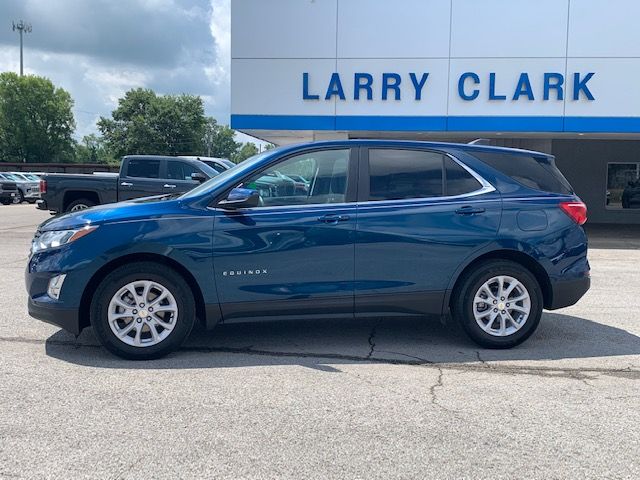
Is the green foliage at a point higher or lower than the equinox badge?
higher

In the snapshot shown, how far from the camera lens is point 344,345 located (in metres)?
5.43

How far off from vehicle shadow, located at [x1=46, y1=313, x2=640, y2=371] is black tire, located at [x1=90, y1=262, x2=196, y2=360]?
11 centimetres

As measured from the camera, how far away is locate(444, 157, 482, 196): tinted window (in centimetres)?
533

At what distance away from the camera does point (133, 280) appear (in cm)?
481

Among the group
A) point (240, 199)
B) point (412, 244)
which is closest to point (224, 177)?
point (240, 199)

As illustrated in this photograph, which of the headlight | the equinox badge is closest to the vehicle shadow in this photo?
the equinox badge

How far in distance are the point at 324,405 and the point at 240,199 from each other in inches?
70.1

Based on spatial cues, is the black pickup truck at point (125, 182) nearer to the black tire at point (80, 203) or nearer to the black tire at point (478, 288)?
the black tire at point (80, 203)

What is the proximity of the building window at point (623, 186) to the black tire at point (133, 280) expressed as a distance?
20.6m

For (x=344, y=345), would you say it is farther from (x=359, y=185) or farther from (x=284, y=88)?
(x=284, y=88)

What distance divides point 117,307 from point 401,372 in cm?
235

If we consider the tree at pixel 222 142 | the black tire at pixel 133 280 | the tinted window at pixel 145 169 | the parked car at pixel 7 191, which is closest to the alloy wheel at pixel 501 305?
the black tire at pixel 133 280

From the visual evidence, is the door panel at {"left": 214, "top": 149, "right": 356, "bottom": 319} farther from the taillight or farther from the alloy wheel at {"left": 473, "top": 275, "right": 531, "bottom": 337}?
the taillight

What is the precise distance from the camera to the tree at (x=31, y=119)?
75625mm
